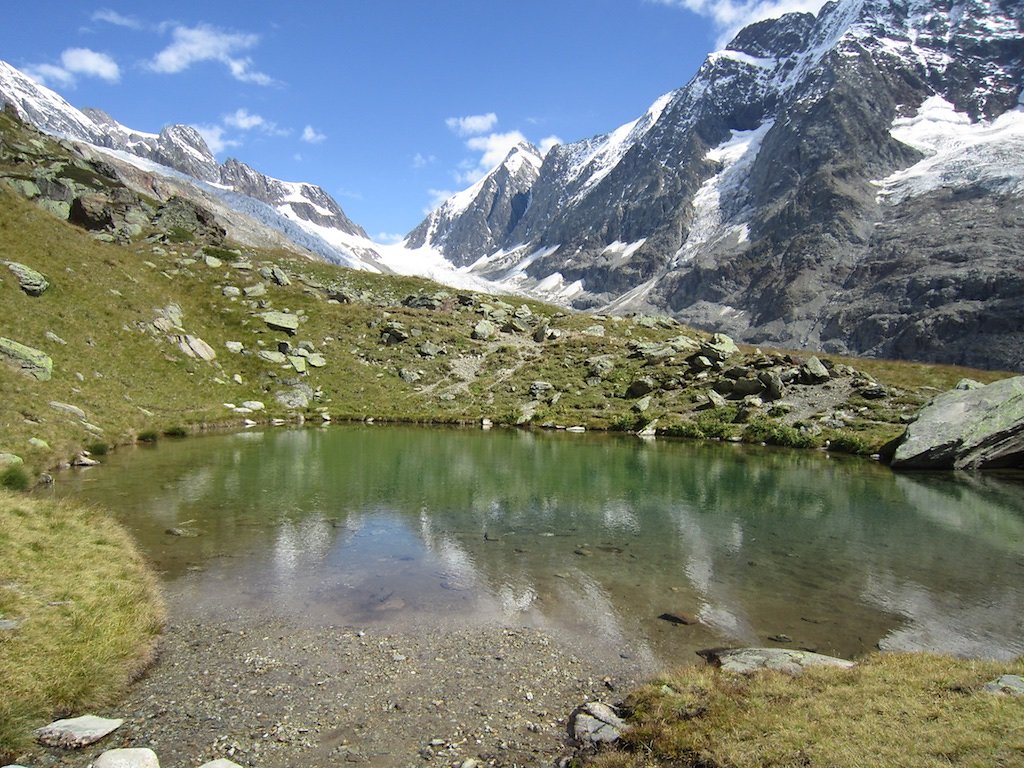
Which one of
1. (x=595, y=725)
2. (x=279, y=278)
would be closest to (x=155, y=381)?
(x=279, y=278)

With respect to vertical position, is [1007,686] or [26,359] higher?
[26,359]

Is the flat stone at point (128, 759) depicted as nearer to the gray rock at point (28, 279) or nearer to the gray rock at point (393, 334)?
the gray rock at point (28, 279)

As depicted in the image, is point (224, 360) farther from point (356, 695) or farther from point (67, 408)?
point (356, 695)

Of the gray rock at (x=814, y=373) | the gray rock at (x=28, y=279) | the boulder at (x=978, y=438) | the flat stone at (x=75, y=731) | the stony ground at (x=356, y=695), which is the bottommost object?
the stony ground at (x=356, y=695)

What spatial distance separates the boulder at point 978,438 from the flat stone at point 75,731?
43.1 meters

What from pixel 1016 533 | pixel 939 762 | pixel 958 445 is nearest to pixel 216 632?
pixel 939 762

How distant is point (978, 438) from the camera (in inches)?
1490

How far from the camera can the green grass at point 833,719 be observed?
7.18m

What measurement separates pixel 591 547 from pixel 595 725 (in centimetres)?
1048

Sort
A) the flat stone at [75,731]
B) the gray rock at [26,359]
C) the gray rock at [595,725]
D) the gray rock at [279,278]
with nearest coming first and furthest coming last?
1. the flat stone at [75,731]
2. the gray rock at [595,725]
3. the gray rock at [26,359]
4. the gray rock at [279,278]

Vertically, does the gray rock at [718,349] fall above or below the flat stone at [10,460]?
above

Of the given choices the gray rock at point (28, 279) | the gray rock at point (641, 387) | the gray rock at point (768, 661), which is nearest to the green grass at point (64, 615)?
the gray rock at point (768, 661)

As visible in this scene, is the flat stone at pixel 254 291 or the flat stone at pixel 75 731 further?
the flat stone at pixel 254 291

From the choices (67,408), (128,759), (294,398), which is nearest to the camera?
(128,759)
